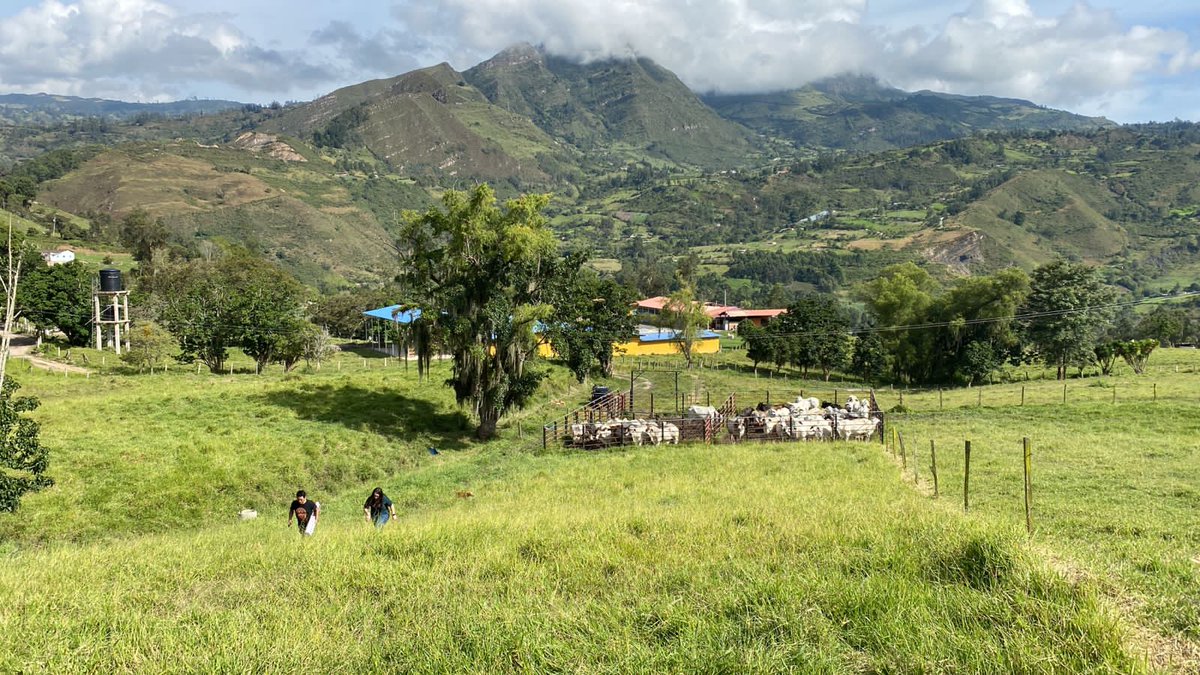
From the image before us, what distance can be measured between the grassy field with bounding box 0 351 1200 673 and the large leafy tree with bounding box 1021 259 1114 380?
4381 centimetres

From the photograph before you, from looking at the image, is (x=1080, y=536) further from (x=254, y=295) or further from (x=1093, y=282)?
(x=1093, y=282)

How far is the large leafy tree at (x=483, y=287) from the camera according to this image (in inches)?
1057

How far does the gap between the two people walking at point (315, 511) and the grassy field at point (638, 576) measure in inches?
44.0

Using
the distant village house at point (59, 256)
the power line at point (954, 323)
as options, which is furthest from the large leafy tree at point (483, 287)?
the distant village house at point (59, 256)

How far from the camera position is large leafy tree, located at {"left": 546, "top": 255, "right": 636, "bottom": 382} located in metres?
28.8

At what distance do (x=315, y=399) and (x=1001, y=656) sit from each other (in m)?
28.5

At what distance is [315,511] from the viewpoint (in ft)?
42.1

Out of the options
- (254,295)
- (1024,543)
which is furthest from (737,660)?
(254,295)

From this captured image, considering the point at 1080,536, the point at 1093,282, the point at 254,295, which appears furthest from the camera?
the point at 1093,282

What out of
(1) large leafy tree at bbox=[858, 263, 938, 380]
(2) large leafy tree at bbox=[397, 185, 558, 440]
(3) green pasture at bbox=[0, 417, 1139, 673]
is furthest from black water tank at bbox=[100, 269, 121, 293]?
(1) large leafy tree at bbox=[858, 263, 938, 380]

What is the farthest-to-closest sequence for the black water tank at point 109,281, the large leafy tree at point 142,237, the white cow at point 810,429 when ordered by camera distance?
1. the large leafy tree at point 142,237
2. the black water tank at point 109,281
3. the white cow at point 810,429

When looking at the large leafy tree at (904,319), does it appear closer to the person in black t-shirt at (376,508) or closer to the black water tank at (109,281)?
the person in black t-shirt at (376,508)

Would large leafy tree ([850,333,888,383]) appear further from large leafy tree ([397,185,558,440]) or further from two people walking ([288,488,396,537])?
two people walking ([288,488,396,537])

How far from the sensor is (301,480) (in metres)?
20.2
